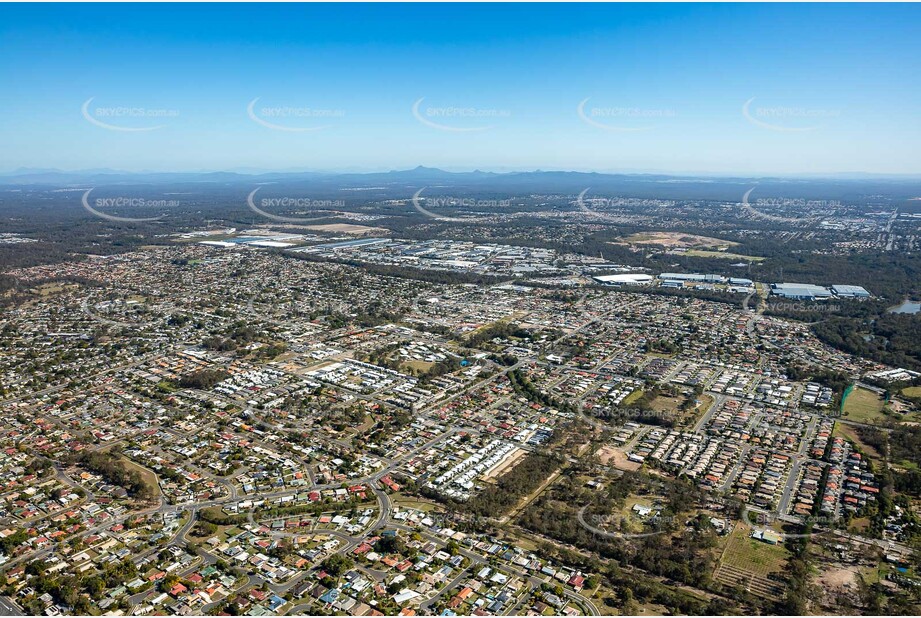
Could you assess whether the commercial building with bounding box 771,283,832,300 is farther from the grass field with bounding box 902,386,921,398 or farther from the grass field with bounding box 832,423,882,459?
the grass field with bounding box 832,423,882,459

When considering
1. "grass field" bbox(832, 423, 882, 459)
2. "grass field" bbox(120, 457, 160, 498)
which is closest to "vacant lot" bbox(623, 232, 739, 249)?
"grass field" bbox(832, 423, 882, 459)

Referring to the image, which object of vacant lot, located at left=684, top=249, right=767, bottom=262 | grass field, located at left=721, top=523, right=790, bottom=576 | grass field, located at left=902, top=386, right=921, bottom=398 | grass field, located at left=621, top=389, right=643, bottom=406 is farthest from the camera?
vacant lot, located at left=684, top=249, right=767, bottom=262

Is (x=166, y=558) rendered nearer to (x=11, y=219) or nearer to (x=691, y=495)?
(x=691, y=495)

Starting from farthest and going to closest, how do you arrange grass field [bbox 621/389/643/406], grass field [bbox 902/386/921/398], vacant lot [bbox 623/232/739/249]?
1. vacant lot [bbox 623/232/739/249]
2. grass field [bbox 902/386/921/398]
3. grass field [bbox 621/389/643/406]

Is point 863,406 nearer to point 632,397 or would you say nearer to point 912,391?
point 912,391

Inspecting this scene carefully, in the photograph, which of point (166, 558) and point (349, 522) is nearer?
point (166, 558)

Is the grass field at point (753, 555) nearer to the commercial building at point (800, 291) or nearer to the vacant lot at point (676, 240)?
the commercial building at point (800, 291)

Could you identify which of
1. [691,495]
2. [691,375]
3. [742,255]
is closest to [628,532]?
[691,495]

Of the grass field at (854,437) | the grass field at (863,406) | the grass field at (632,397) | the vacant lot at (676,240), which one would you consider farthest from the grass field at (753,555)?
the vacant lot at (676,240)
